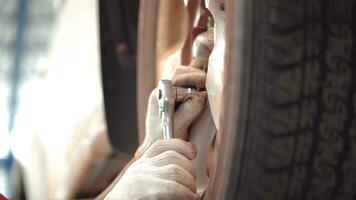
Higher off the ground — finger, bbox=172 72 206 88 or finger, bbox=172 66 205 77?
finger, bbox=172 66 205 77

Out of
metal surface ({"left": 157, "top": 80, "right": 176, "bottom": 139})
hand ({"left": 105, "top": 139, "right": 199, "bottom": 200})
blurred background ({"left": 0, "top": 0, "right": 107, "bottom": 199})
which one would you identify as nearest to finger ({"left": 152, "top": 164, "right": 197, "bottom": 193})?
hand ({"left": 105, "top": 139, "right": 199, "bottom": 200})

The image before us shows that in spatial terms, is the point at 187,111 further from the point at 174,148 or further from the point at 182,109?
the point at 174,148

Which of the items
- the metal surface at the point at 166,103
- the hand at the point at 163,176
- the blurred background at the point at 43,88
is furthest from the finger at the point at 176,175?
the blurred background at the point at 43,88

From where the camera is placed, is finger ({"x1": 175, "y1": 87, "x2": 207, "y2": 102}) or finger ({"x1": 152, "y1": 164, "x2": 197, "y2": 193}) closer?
finger ({"x1": 152, "y1": 164, "x2": 197, "y2": 193})

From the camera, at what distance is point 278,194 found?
0.46 m

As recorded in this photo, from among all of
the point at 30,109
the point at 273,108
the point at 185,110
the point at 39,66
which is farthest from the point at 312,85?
the point at 39,66

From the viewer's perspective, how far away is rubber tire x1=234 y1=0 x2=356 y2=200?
0.44m

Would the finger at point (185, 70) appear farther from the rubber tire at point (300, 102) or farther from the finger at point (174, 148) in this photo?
the rubber tire at point (300, 102)

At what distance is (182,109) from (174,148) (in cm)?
11

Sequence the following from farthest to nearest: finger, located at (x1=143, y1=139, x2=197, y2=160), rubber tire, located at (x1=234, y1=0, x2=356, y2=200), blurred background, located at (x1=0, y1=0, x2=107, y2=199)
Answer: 1. blurred background, located at (x1=0, y1=0, x2=107, y2=199)
2. finger, located at (x1=143, y1=139, x2=197, y2=160)
3. rubber tire, located at (x1=234, y1=0, x2=356, y2=200)

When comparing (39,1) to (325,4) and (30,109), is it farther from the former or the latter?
(325,4)

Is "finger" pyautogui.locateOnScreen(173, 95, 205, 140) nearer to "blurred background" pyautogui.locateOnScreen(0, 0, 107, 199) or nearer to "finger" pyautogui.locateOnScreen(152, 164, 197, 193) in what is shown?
"finger" pyautogui.locateOnScreen(152, 164, 197, 193)

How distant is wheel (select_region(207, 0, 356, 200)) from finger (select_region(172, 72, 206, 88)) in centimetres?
21

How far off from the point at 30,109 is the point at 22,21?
1.36 ft
